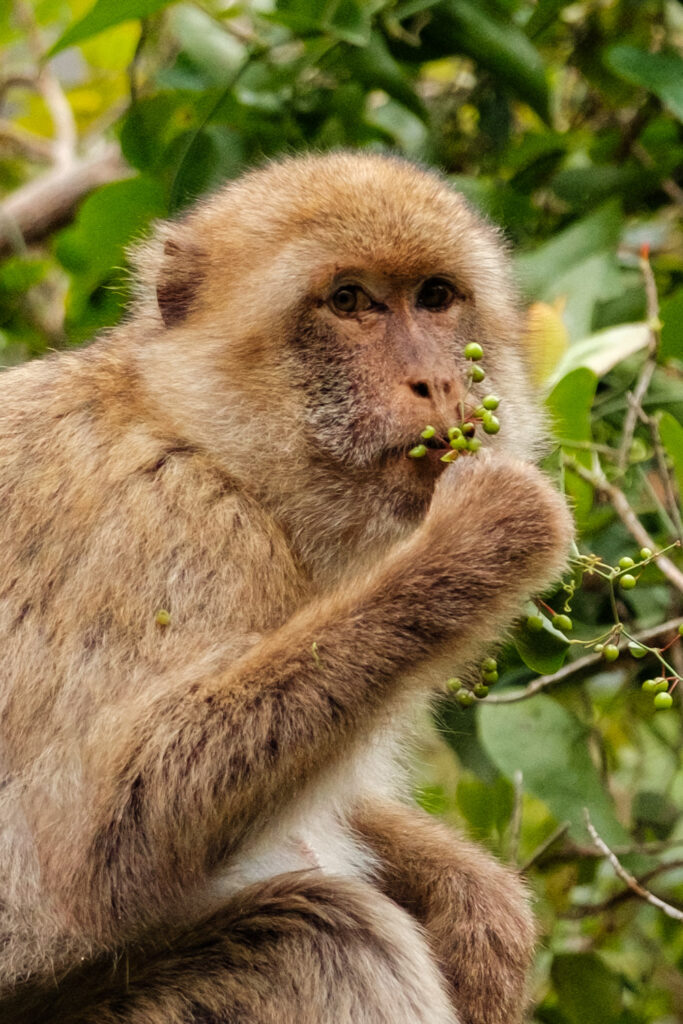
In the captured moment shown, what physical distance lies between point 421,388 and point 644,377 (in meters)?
0.92

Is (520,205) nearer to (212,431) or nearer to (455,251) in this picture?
(455,251)

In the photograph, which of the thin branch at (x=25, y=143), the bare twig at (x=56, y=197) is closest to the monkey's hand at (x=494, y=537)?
the bare twig at (x=56, y=197)

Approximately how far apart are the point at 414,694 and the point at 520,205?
7.19 feet

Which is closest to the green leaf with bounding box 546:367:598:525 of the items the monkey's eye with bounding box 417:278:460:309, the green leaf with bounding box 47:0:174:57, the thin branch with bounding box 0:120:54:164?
the monkey's eye with bounding box 417:278:460:309

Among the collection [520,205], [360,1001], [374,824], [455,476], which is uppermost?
[455,476]

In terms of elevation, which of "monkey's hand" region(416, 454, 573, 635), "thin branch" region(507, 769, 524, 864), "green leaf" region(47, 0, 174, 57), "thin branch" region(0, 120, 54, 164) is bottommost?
"thin branch" region(507, 769, 524, 864)

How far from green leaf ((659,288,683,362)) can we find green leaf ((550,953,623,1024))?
1.59 m

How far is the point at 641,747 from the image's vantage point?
4137 mm

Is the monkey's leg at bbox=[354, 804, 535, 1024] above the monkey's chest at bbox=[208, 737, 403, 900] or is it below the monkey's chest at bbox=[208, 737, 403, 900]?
below

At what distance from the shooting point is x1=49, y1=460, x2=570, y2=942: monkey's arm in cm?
233

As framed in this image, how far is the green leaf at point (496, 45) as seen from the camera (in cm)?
353

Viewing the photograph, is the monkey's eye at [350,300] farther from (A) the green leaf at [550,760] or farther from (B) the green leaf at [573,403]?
(A) the green leaf at [550,760]

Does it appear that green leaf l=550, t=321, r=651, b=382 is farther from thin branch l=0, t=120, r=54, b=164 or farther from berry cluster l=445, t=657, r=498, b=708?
thin branch l=0, t=120, r=54, b=164

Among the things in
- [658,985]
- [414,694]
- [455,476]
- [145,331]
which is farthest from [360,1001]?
[658,985]
